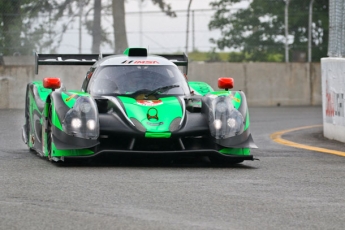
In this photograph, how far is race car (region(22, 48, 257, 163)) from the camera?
9555mm

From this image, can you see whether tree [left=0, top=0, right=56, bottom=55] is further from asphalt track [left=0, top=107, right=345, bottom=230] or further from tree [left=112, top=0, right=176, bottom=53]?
asphalt track [left=0, top=107, right=345, bottom=230]

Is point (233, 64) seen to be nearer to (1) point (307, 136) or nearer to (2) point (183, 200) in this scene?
(1) point (307, 136)

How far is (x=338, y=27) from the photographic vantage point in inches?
585

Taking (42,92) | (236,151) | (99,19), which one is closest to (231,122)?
(236,151)

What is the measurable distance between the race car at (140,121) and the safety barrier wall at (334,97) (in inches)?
144

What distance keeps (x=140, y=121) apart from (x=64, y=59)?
348 cm

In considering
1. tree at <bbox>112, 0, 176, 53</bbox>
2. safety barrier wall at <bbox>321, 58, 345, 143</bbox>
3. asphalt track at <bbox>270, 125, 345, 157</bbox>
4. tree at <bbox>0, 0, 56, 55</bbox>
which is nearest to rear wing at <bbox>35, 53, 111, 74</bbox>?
asphalt track at <bbox>270, 125, 345, 157</bbox>

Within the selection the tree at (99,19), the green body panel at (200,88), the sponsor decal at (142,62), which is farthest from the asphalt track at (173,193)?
the tree at (99,19)

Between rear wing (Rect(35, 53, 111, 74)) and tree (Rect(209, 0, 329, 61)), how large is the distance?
11.4 meters

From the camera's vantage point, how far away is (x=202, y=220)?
6176 mm

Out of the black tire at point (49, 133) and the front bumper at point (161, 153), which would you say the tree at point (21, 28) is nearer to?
the black tire at point (49, 133)

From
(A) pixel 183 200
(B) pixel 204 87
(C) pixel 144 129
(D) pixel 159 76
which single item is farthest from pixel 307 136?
(A) pixel 183 200

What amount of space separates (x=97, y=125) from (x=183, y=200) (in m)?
2.62

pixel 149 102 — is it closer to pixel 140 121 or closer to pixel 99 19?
pixel 140 121
